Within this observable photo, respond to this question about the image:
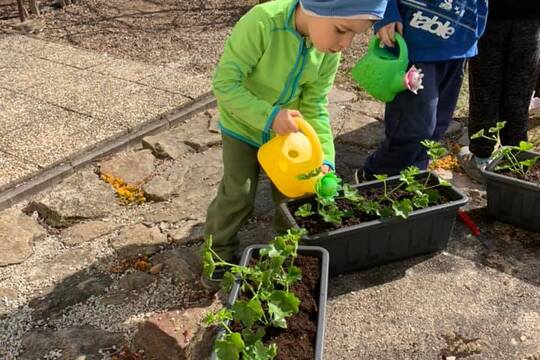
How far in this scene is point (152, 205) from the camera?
334cm

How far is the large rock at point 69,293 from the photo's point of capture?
2.63 meters

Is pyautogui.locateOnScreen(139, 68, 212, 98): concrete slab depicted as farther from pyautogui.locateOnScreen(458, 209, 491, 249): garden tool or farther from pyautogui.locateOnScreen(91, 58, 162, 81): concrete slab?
pyautogui.locateOnScreen(458, 209, 491, 249): garden tool

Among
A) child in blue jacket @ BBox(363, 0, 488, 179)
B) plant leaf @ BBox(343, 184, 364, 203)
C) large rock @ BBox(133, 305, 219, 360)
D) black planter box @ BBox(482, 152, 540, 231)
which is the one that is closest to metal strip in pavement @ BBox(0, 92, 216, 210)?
large rock @ BBox(133, 305, 219, 360)

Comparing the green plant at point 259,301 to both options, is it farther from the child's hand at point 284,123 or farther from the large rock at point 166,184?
the large rock at point 166,184

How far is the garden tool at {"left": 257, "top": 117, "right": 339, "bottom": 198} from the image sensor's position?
7.26ft

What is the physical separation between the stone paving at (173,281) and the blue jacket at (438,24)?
2.38 ft

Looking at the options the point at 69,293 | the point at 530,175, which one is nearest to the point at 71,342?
the point at 69,293

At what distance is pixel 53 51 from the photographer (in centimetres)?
517

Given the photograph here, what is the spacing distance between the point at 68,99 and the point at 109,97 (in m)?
0.27

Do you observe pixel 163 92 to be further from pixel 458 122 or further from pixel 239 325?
pixel 239 325

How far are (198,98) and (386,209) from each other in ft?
7.61

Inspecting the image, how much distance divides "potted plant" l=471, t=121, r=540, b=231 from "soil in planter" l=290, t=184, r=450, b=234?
0.31m

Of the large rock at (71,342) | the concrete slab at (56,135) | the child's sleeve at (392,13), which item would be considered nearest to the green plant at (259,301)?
the large rock at (71,342)

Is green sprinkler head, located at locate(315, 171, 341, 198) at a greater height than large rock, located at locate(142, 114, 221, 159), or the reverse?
green sprinkler head, located at locate(315, 171, 341, 198)
